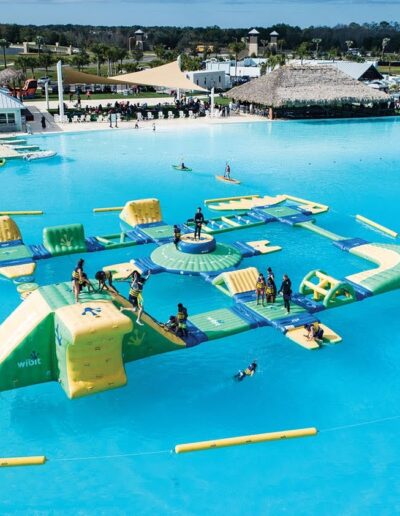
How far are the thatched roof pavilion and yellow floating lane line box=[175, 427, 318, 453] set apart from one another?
39296 mm

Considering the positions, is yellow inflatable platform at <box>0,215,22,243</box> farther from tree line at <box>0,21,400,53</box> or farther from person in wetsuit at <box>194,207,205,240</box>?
tree line at <box>0,21,400,53</box>

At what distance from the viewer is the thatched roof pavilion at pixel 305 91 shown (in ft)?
156

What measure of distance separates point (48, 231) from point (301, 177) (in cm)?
1654

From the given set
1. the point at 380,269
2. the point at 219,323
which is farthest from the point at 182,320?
the point at 380,269


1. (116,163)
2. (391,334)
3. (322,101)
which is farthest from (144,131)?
(391,334)

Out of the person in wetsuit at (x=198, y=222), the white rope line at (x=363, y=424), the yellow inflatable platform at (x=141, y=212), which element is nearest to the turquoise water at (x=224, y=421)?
the white rope line at (x=363, y=424)

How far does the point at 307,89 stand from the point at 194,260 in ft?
113

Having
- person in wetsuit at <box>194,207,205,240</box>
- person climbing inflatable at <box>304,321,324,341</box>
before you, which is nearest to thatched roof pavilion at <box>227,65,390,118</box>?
person in wetsuit at <box>194,207,205,240</box>

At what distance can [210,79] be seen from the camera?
6688 cm

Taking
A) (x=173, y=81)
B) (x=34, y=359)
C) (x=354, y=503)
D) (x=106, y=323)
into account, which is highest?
(x=173, y=81)

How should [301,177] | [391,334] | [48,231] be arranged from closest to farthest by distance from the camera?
[391,334], [48,231], [301,177]

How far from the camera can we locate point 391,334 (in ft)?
49.5

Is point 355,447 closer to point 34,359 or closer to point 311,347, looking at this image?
point 311,347

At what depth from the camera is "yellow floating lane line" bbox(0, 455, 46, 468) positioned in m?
10.4
